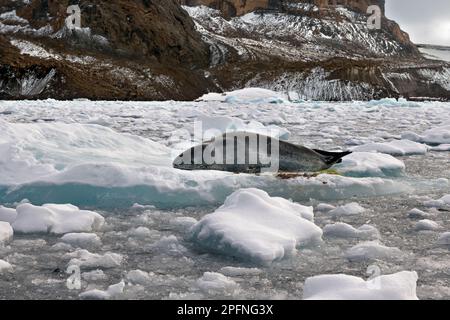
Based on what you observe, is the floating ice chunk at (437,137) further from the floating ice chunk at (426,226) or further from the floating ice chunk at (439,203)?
the floating ice chunk at (426,226)

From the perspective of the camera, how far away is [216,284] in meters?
2.97

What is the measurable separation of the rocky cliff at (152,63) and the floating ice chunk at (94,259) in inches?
1928

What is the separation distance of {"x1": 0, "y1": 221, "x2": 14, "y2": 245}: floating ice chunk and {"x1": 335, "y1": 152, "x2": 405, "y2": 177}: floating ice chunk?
4131 millimetres

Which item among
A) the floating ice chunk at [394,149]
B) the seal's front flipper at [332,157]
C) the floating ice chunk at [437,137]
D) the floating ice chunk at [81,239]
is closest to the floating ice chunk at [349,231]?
the floating ice chunk at [81,239]

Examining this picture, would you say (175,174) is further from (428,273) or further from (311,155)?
(428,273)

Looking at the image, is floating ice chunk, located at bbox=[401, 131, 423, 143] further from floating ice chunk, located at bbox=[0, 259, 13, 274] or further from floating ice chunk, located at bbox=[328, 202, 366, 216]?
floating ice chunk, located at bbox=[0, 259, 13, 274]

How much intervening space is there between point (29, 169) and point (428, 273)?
4.21m

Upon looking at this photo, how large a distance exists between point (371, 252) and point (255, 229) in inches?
31.7

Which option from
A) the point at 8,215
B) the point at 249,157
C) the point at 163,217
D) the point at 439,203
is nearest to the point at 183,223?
the point at 163,217

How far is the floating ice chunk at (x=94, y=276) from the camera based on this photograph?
3072mm

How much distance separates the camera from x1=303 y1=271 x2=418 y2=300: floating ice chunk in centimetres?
265

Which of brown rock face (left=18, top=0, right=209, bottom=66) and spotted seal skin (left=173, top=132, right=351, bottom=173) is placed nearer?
spotted seal skin (left=173, top=132, right=351, bottom=173)

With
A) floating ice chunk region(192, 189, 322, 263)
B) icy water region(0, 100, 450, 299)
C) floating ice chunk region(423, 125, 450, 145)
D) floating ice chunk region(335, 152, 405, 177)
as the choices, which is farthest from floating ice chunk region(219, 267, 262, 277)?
floating ice chunk region(423, 125, 450, 145)

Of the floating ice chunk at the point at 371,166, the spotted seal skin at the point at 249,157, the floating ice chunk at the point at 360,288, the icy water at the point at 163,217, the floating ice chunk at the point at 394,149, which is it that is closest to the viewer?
the floating ice chunk at the point at 360,288
